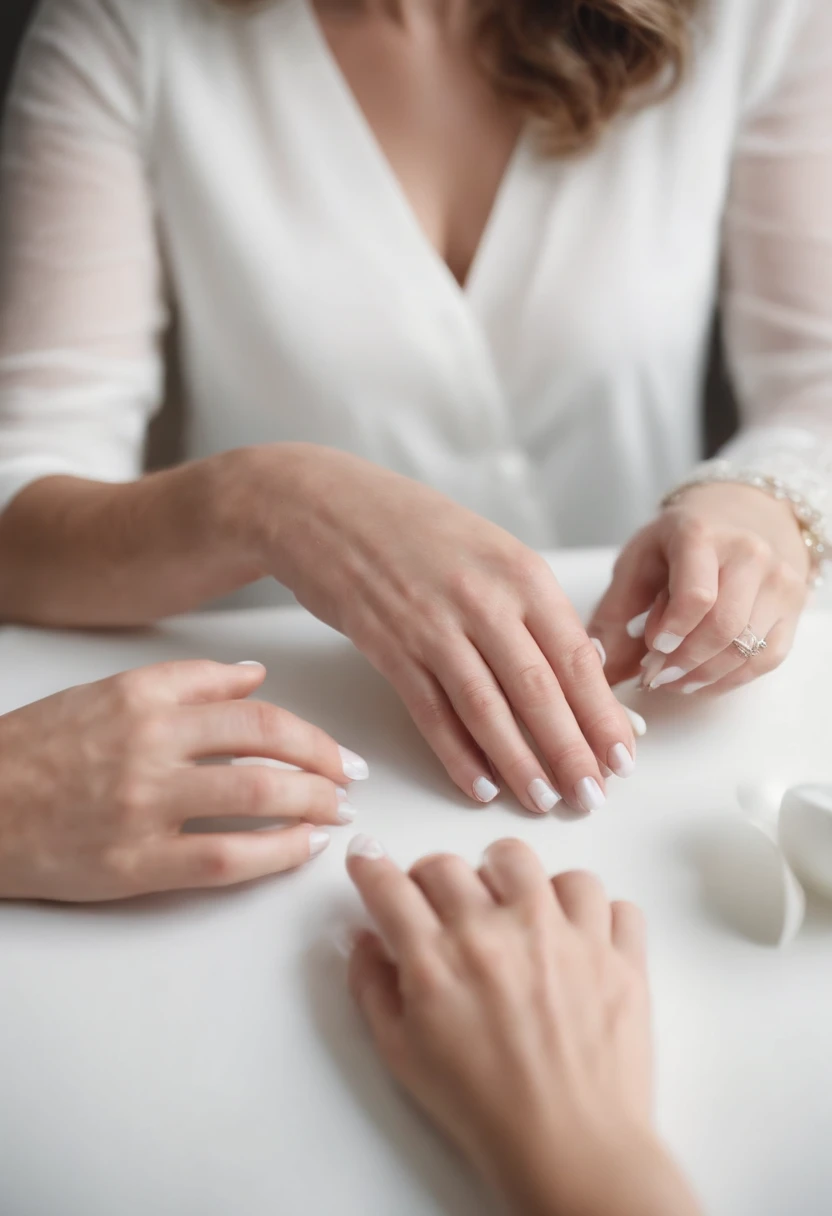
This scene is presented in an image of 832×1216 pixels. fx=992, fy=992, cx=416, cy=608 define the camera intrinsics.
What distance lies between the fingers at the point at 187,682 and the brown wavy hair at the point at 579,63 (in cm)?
68

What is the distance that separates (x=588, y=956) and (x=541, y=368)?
714 mm

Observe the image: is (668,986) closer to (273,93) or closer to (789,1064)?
(789,1064)

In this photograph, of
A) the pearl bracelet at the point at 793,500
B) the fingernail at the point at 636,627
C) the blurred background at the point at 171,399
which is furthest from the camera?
the blurred background at the point at 171,399

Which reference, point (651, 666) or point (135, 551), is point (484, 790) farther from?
point (135, 551)

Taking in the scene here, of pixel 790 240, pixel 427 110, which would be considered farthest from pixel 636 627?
pixel 427 110

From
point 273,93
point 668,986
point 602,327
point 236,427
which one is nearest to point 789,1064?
point 668,986

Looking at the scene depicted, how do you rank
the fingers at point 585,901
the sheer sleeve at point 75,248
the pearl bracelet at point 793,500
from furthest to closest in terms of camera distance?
the sheer sleeve at point 75,248 → the pearl bracelet at point 793,500 → the fingers at point 585,901

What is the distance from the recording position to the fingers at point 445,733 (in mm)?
605

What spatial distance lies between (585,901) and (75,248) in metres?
0.79

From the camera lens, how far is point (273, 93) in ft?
3.30

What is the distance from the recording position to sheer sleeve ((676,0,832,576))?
3.17ft

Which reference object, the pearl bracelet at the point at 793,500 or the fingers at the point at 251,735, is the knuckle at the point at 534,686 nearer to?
the fingers at the point at 251,735

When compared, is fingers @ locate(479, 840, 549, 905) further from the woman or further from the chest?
the chest

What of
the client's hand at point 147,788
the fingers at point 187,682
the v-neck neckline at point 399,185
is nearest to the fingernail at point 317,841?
the client's hand at point 147,788
